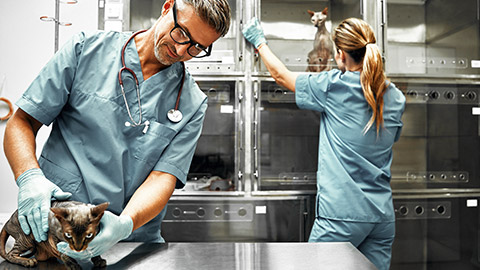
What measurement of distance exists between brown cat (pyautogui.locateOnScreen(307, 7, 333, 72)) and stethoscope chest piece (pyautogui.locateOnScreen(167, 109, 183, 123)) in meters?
1.09

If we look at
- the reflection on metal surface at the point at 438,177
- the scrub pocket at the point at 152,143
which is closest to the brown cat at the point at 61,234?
the scrub pocket at the point at 152,143

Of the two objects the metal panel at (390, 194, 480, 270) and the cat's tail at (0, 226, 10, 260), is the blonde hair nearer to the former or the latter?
the metal panel at (390, 194, 480, 270)

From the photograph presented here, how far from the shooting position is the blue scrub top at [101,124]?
0.98 meters

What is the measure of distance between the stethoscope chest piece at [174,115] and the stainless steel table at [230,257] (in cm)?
36

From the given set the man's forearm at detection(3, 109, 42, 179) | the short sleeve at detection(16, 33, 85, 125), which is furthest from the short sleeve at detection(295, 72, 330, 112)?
the man's forearm at detection(3, 109, 42, 179)

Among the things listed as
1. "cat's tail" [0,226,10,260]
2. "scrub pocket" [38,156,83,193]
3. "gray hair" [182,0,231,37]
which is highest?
"gray hair" [182,0,231,37]

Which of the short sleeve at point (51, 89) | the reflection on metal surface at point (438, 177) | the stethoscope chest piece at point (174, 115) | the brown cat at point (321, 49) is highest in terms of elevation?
the brown cat at point (321, 49)

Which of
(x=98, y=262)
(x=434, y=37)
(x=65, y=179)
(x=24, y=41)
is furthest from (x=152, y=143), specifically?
(x=434, y=37)

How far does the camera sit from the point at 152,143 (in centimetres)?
103

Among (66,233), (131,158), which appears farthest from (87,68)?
(66,233)

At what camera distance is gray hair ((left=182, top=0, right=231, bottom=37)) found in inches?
36.9

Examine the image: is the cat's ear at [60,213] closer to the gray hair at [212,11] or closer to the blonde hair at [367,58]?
the gray hair at [212,11]

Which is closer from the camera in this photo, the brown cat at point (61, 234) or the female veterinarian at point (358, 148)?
the brown cat at point (61, 234)

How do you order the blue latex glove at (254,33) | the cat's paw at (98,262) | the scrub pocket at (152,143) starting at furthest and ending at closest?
the blue latex glove at (254,33) < the scrub pocket at (152,143) < the cat's paw at (98,262)
